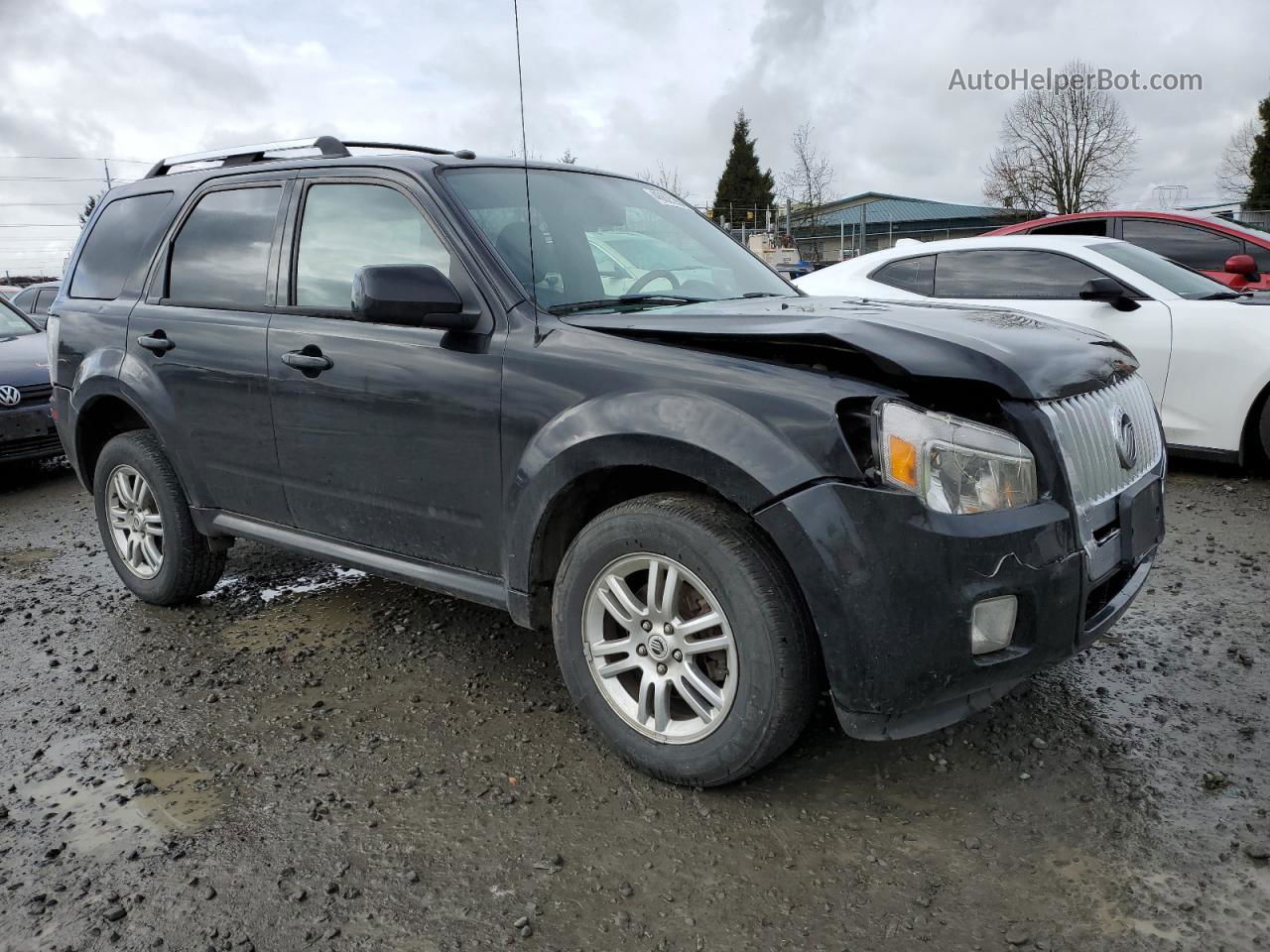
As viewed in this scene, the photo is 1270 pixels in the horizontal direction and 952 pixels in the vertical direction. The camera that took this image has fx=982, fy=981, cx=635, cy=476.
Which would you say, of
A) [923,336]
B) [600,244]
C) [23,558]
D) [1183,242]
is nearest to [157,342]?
[600,244]

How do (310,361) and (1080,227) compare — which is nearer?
(310,361)

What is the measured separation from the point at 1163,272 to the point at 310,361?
5.67 meters

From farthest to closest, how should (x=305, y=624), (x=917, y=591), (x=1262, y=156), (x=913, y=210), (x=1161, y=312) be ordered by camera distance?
(x=913, y=210), (x=1262, y=156), (x=1161, y=312), (x=305, y=624), (x=917, y=591)

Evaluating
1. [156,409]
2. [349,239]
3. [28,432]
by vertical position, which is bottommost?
[28,432]

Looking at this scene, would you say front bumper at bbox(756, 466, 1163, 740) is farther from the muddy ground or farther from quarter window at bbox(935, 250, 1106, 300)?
quarter window at bbox(935, 250, 1106, 300)

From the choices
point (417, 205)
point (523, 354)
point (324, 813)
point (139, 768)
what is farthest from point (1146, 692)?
point (139, 768)

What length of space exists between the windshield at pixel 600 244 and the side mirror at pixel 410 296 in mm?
247

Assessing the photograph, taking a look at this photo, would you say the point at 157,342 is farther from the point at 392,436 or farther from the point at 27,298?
the point at 27,298

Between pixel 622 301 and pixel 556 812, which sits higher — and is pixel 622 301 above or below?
above

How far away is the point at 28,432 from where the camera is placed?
7.33 meters

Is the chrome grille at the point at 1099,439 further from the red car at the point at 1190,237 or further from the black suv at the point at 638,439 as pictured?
the red car at the point at 1190,237

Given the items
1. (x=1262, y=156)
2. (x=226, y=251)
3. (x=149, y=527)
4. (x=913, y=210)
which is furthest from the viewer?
(x=913, y=210)

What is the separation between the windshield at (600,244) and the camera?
3207 mm

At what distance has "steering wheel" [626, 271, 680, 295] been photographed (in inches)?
132
